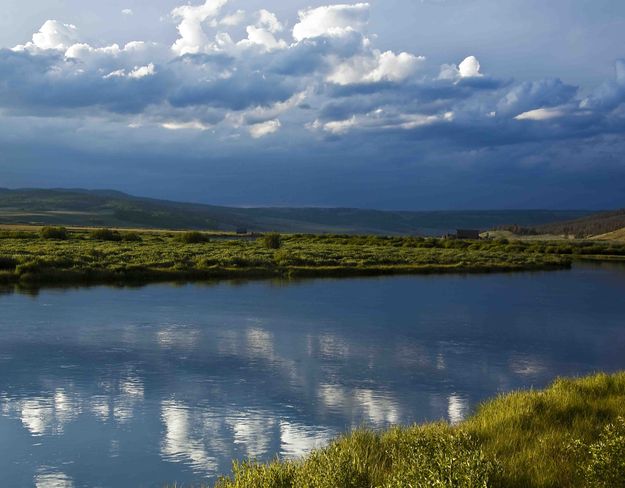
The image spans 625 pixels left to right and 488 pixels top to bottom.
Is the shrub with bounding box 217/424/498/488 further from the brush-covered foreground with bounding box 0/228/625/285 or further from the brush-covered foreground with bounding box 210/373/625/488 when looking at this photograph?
the brush-covered foreground with bounding box 0/228/625/285

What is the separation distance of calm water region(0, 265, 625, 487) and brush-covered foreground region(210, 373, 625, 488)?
192 cm

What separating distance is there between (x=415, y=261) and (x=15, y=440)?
1382 inches

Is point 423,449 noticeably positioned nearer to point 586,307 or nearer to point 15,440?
point 15,440

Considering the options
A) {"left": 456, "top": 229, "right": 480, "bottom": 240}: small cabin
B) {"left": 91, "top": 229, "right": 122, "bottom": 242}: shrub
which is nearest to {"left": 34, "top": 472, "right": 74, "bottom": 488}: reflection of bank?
{"left": 91, "top": 229, "right": 122, "bottom": 242}: shrub

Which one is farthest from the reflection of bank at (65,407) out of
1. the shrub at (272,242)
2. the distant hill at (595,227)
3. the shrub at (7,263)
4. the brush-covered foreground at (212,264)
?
the distant hill at (595,227)

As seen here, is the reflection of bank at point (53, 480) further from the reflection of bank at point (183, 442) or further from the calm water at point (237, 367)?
the reflection of bank at point (183, 442)

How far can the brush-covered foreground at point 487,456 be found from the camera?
5551 millimetres

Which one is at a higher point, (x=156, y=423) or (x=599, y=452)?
(x=599, y=452)

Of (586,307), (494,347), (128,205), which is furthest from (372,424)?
(128,205)

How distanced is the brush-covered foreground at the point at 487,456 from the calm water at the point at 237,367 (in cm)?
192

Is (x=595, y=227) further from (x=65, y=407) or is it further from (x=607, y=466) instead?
(x=607, y=466)

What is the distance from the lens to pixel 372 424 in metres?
10.2

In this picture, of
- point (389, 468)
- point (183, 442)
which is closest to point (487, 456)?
point (389, 468)

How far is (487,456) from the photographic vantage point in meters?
6.37
